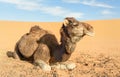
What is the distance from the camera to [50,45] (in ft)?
43.7

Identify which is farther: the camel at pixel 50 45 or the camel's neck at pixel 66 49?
the camel's neck at pixel 66 49

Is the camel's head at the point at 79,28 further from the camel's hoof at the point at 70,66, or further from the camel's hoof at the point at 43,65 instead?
the camel's hoof at the point at 43,65

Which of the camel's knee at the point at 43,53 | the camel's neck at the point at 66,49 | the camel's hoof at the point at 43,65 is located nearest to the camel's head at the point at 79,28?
the camel's neck at the point at 66,49

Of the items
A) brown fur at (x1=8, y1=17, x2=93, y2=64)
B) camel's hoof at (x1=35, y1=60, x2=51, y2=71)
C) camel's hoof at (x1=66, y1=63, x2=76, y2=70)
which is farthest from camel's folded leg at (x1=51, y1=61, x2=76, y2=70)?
camel's hoof at (x1=35, y1=60, x2=51, y2=71)

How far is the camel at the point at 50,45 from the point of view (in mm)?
11797

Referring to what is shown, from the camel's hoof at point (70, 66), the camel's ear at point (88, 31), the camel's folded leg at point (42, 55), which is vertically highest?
the camel's ear at point (88, 31)

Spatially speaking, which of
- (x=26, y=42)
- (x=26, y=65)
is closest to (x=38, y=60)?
(x=26, y=65)

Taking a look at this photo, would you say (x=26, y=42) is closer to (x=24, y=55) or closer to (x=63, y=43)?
(x=24, y=55)

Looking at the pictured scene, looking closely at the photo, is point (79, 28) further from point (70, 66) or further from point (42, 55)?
point (42, 55)

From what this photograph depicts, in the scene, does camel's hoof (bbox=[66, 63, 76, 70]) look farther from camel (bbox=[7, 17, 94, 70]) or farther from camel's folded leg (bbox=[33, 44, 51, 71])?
camel's folded leg (bbox=[33, 44, 51, 71])

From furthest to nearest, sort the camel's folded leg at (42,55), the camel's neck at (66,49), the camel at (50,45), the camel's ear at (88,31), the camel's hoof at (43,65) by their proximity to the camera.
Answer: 1. the camel's folded leg at (42,55)
2. the camel's hoof at (43,65)
3. the camel's neck at (66,49)
4. the camel at (50,45)
5. the camel's ear at (88,31)

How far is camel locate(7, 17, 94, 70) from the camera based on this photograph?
38.7 ft

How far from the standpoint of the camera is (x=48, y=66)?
12461 millimetres

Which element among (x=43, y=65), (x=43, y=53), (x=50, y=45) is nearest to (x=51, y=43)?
(x=50, y=45)
